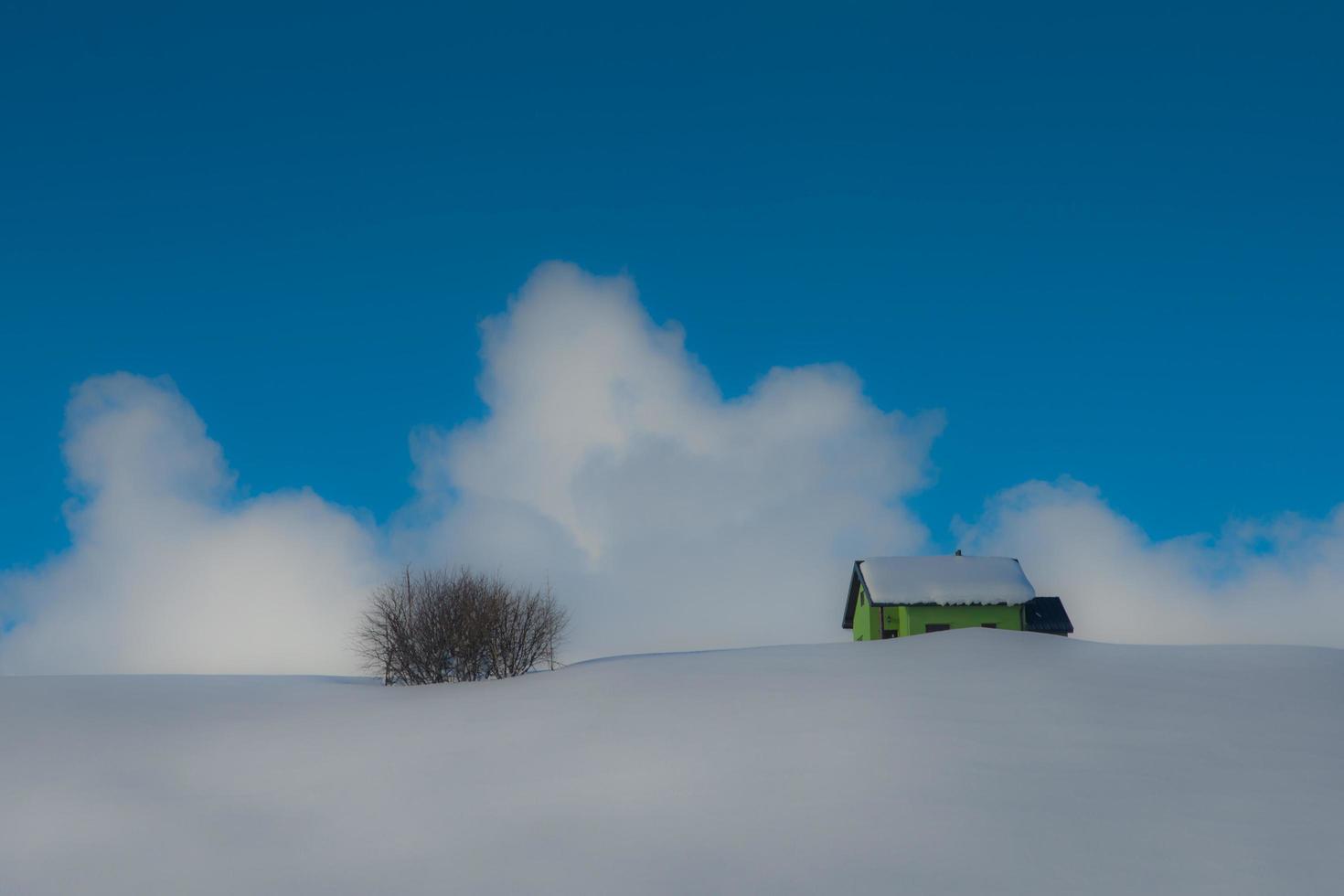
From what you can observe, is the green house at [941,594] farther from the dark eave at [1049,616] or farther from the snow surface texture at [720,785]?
the snow surface texture at [720,785]

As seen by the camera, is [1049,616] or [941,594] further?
[1049,616]

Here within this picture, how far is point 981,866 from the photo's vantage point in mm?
12859

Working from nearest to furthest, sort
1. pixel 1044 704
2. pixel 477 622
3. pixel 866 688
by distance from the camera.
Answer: pixel 1044 704 → pixel 866 688 → pixel 477 622

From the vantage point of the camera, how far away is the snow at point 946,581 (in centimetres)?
3816

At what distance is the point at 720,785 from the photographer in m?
16.0

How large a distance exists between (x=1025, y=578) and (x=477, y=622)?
2140cm

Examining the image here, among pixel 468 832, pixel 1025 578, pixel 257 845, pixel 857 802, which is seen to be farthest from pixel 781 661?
pixel 1025 578

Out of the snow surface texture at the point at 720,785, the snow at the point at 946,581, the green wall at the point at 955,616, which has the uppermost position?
the snow at the point at 946,581

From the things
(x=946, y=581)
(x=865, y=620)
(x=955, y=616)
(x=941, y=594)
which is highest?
(x=946, y=581)

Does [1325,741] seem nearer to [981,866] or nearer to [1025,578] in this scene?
[981,866]

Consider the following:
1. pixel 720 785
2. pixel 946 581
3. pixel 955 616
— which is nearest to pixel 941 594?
pixel 946 581

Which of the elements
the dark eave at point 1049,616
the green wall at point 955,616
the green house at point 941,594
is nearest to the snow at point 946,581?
the green house at point 941,594

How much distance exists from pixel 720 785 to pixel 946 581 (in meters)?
24.7

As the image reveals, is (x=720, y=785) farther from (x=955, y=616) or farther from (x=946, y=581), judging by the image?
(x=946, y=581)
